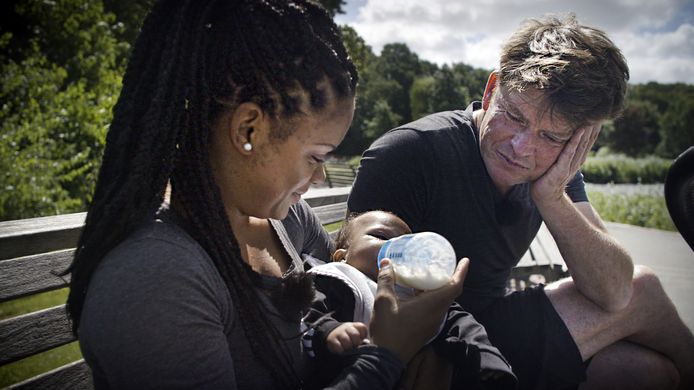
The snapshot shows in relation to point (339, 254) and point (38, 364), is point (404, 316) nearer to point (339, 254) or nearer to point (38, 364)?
point (339, 254)

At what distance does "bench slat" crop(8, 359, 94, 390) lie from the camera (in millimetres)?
1680

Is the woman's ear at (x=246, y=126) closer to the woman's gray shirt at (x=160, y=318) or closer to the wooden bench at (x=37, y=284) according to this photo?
the woman's gray shirt at (x=160, y=318)

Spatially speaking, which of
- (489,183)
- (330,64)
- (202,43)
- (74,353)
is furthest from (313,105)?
(74,353)

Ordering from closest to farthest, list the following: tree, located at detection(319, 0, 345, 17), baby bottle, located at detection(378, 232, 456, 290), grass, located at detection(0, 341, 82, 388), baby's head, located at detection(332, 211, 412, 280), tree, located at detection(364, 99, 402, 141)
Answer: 1. baby bottle, located at detection(378, 232, 456, 290)
2. baby's head, located at detection(332, 211, 412, 280)
3. grass, located at detection(0, 341, 82, 388)
4. tree, located at detection(319, 0, 345, 17)
5. tree, located at detection(364, 99, 402, 141)

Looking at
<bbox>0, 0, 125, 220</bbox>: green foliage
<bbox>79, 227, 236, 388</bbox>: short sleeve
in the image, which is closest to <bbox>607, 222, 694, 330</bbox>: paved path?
<bbox>79, 227, 236, 388</bbox>: short sleeve

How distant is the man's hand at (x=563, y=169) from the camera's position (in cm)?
213

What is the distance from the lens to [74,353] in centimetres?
345

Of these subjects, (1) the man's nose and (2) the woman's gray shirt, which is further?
(1) the man's nose

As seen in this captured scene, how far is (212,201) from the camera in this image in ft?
4.05

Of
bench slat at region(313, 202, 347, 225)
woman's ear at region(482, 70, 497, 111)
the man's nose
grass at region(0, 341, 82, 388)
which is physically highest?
woman's ear at region(482, 70, 497, 111)

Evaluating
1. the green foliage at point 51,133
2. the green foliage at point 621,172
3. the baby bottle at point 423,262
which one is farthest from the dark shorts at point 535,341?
the green foliage at point 621,172

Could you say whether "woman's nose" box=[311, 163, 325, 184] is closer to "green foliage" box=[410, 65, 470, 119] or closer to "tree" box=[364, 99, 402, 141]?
"green foliage" box=[410, 65, 470, 119]

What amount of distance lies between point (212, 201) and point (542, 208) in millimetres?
1526

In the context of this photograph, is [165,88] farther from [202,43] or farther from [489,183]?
[489,183]
